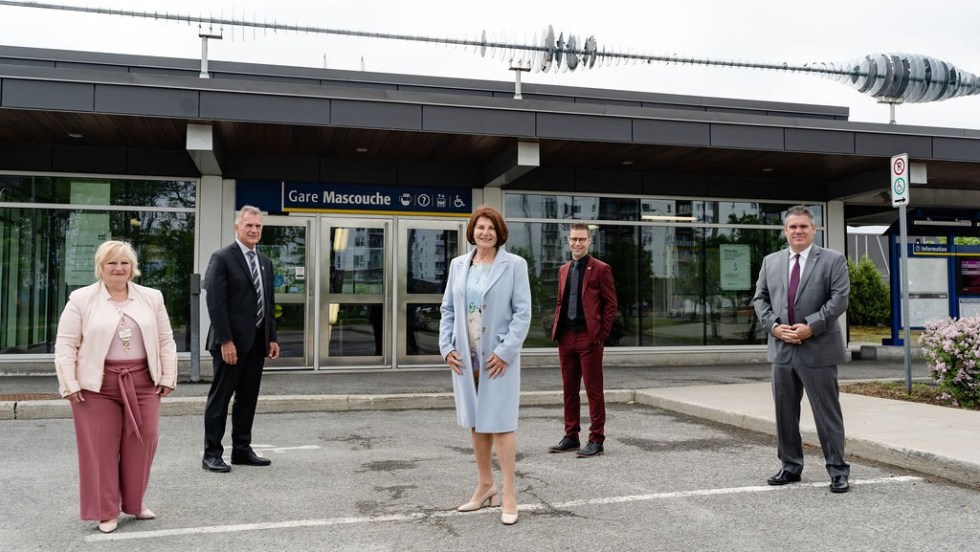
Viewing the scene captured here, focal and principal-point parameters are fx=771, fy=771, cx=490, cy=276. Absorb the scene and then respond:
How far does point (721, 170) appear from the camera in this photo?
13.1m

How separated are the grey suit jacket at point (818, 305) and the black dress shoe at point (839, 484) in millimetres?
730

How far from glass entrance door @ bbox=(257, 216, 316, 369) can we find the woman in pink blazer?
24.6ft

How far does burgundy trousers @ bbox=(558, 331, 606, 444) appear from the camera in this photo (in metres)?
6.27

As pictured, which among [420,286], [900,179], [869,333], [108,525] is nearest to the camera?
[108,525]

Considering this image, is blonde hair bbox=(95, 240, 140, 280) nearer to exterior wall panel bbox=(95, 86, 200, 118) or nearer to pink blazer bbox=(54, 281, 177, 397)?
pink blazer bbox=(54, 281, 177, 397)

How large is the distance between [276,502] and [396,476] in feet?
3.16

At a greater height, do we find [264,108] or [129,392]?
[264,108]

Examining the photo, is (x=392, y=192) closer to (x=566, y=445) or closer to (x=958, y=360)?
(x=566, y=445)

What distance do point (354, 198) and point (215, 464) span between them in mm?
7077

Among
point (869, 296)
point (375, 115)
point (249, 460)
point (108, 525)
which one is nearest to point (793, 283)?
point (249, 460)

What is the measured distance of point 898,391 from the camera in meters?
9.10

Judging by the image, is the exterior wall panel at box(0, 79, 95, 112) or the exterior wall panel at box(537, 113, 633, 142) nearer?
the exterior wall panel at box(0, 79, 95, 112)

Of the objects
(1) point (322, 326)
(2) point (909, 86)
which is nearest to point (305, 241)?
(1) point (322, 326)

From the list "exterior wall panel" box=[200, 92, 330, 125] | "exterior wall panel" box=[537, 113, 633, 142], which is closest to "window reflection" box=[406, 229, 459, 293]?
"exterior wall panel" box=[537, 113, 633, 142]
